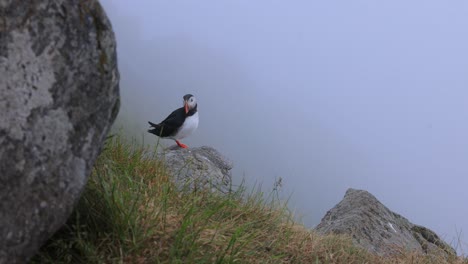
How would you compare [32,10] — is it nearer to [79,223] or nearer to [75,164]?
[75,164]

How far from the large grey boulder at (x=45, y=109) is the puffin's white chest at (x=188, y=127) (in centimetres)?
662

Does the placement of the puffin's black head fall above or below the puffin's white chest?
above

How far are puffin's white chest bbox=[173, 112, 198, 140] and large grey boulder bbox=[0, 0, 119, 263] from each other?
261 inches

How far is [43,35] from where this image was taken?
2.97 m

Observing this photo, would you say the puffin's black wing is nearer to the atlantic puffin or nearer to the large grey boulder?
the atlantic puffin

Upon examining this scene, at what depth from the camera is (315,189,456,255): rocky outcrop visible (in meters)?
7.84

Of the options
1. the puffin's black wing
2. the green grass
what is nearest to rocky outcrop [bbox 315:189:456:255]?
the green grass

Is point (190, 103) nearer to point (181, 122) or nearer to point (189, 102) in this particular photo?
point (189, 102)

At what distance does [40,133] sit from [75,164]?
11.8 inches

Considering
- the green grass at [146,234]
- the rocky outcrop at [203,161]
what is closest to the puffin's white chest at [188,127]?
the rocky outcrop at [203,161]

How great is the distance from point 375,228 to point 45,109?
6553 millimetres

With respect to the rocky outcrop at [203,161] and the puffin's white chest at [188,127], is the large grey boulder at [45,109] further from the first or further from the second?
the puffin's white chest at [188,127]

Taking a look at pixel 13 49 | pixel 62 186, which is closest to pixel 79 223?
pixel 62 186

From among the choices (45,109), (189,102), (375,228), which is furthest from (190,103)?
(45,109)
